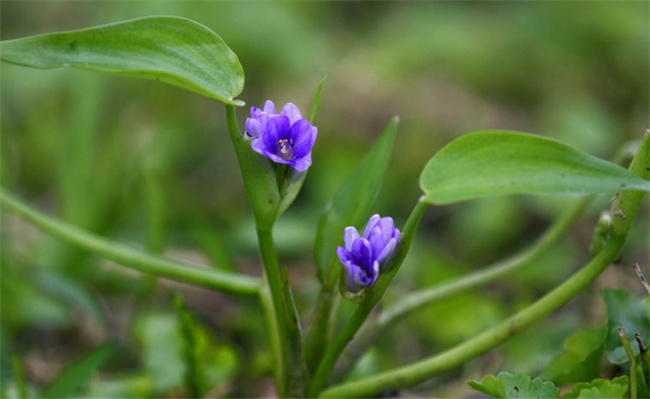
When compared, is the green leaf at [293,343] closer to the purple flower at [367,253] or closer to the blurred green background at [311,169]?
the purple flower at [367,253]

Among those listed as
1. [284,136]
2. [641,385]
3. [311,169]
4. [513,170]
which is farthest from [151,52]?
[311,169]

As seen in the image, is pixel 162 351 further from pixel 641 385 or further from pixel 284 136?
pixel 641 385

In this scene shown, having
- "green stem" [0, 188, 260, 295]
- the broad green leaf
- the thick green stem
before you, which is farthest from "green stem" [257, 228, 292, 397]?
the broad green leaf

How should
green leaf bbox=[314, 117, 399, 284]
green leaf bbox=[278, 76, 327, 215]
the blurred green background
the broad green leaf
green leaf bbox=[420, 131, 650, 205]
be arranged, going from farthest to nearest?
the blurred green background
the broad green leaf
green leaf bbox=[314, 117, 399, 284]
green leaf bbox=[278, 76, 327, 215]
green leaf bbox=[420, 131, 650, 205]

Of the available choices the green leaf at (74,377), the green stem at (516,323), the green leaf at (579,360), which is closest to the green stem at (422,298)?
the green stem at (516,323)

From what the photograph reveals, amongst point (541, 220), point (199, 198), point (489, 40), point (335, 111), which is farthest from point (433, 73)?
point (199, 198)

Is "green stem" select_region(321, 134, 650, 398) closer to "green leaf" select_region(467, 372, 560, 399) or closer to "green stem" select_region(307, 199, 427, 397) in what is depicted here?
"green stem" select_region(307, 199, 427, 397)

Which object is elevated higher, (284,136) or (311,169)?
(284,136)
